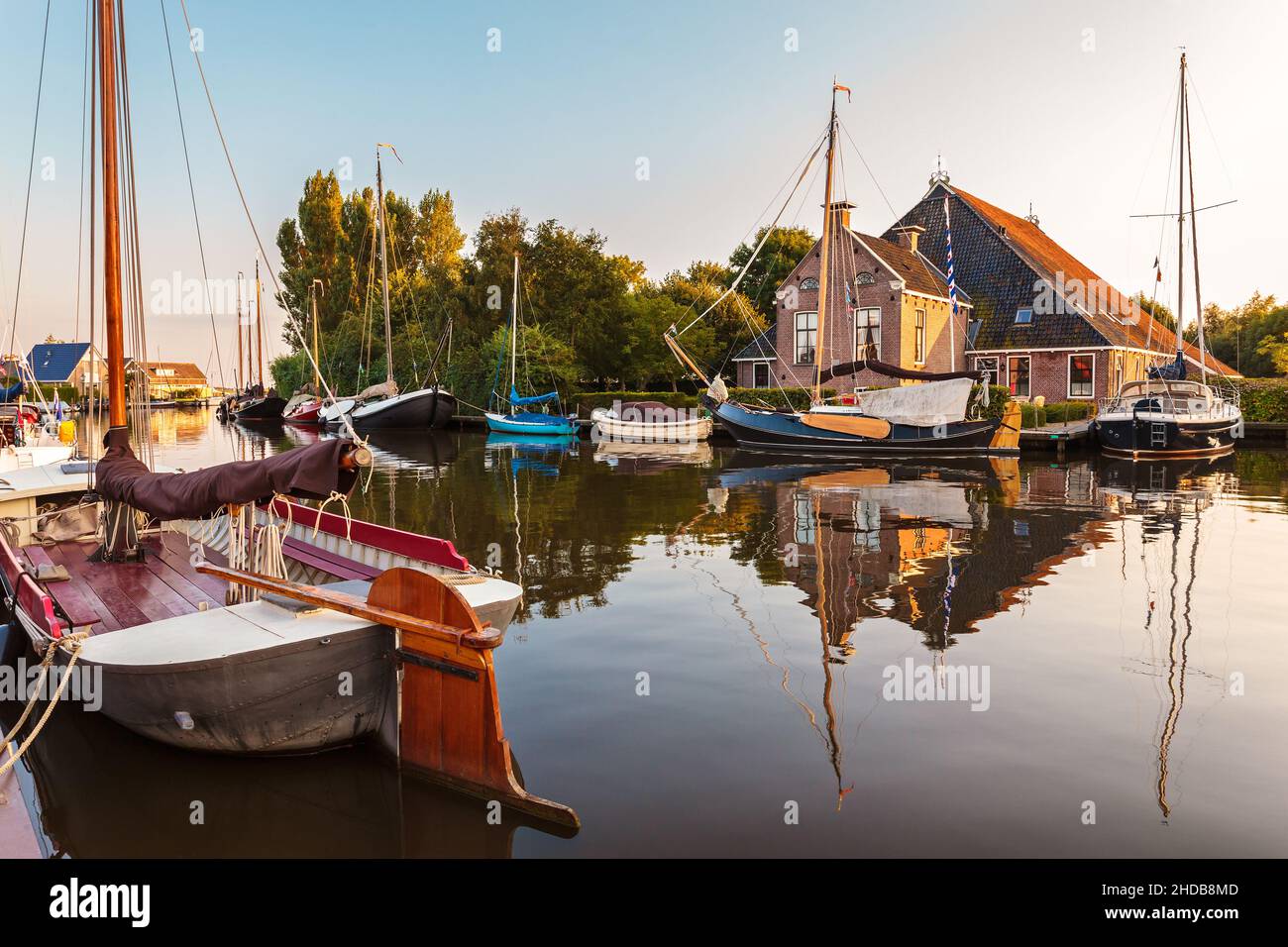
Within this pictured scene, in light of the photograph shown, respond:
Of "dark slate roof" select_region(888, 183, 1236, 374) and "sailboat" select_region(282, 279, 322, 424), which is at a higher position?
"dark slate roof" select_region(888, 183, 1236, 374)

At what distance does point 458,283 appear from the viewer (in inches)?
2254

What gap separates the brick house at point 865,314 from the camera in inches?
1506

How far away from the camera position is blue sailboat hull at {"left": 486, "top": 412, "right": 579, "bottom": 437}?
140 ft

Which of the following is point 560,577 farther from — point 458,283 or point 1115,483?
point 458,283

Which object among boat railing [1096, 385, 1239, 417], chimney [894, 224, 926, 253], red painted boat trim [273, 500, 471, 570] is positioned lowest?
red painted boat trim [273, 500, 471, 570]

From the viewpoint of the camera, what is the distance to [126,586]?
27.0ft

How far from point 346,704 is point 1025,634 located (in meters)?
6.78

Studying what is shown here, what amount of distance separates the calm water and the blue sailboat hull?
27616 millimetres

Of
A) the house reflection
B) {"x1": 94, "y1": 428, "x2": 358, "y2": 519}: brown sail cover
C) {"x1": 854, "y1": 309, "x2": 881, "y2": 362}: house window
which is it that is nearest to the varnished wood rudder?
{"x1": 94, "y1": 428, "x2": 358, "y2": 519}: brown sail cover

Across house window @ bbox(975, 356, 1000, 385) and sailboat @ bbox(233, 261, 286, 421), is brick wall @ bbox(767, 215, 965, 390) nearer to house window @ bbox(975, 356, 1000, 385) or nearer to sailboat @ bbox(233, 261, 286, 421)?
house window @ bbox(975, 356, 1000, 385)

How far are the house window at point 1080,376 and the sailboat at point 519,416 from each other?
2254 centimetres

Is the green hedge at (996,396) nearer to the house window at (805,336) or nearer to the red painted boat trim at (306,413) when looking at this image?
the house window at (805,336)

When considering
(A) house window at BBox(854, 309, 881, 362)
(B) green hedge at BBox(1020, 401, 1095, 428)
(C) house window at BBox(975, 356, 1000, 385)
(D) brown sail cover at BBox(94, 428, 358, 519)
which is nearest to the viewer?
(D) brown sail cover at BBox(94, 428, 358, 519)
